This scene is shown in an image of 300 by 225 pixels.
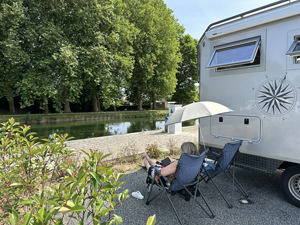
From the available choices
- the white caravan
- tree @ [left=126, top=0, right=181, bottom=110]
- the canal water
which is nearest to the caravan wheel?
the white caravan

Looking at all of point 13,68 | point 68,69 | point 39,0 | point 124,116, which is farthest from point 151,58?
point 13,68

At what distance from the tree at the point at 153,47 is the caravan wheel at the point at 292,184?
2210 centimetres

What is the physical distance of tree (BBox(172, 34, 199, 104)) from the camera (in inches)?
1353

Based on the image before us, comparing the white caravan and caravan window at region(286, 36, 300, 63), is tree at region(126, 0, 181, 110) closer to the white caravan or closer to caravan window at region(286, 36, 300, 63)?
the white caravan

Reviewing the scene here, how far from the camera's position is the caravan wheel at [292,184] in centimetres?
329

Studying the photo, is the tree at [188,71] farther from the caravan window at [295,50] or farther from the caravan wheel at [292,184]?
the caravan wheel at [292,184]

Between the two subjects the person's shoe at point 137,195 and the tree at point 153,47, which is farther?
the tree at point 153,47

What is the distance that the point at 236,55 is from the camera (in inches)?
158

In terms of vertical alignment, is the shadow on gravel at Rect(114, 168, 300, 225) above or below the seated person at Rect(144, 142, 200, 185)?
below

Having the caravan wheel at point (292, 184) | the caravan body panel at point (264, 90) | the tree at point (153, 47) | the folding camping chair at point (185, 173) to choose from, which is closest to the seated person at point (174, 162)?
the folding camping chair at point (185, 173)

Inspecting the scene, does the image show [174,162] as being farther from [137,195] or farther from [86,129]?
[86,129]

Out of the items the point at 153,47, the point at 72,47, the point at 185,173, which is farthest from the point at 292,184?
the point at 153,47

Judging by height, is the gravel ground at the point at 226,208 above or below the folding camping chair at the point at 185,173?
below

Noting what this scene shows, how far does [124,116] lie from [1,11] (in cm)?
1559
